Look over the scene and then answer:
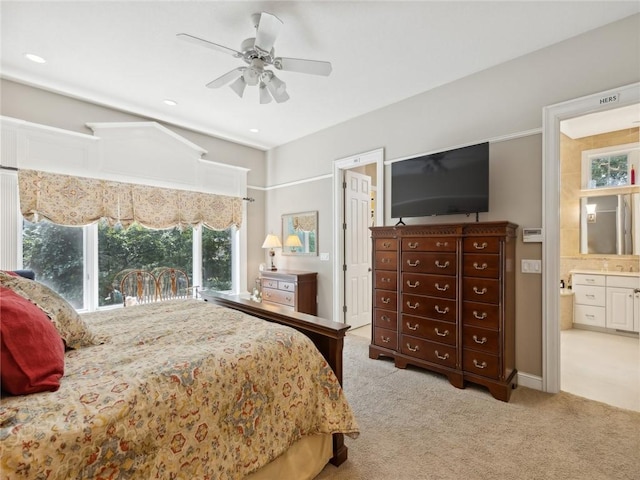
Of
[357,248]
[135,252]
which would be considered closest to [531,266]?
[357,248]

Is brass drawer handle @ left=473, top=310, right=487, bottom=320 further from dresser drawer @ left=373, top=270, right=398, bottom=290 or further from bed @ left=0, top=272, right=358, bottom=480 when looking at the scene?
bed @ left=0, top=272, right=358, bottom=480

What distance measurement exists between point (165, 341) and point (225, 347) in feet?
1.38

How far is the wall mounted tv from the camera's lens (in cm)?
278

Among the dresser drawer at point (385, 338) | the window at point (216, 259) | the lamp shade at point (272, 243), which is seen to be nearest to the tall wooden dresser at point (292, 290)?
the lamp shade at point (272, 243)

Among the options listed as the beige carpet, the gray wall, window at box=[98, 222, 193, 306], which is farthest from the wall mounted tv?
window at box=[98, 222, 193, 306]

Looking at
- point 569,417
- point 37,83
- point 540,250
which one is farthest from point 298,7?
point 569,417

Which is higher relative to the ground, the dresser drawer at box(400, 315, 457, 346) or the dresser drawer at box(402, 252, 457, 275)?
Answer: the dresser drawer at box(402, 252, 457, 275)

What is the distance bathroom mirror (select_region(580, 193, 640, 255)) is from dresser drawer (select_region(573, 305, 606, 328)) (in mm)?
817

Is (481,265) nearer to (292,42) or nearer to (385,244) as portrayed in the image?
(385,244)

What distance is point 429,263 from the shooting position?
285cm

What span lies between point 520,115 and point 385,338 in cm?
253

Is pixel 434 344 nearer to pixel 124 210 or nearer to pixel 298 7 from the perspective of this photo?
pixel 298 7

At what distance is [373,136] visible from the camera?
3.92 meters

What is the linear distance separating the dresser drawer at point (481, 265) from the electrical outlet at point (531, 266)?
18.6 inches
